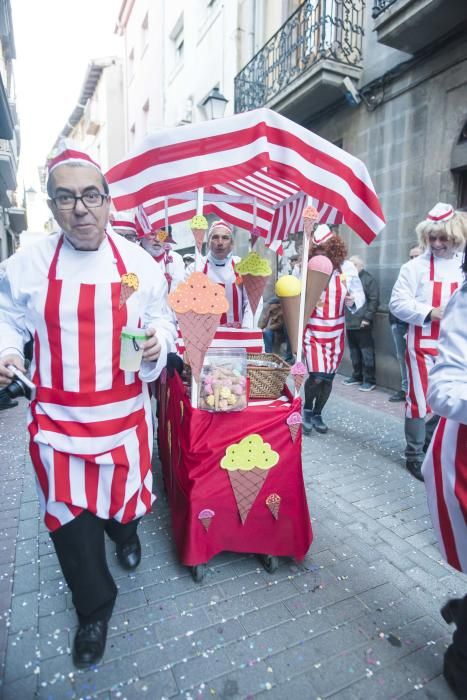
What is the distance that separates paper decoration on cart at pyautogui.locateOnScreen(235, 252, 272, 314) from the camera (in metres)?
3.19

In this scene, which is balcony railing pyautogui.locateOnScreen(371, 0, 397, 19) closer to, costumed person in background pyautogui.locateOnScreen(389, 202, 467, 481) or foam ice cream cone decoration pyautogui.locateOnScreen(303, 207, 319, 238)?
costumed person in background pyautogui.locateOnScreen(389, 202, 467, 481)

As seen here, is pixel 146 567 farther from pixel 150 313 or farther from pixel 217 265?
pixel 217 265

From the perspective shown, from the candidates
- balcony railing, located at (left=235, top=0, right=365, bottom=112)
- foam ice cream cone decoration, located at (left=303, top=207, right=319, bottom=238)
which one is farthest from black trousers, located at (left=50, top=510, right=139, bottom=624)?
balcony railing, located at (left=235, top=0, right=365, bottom=112)

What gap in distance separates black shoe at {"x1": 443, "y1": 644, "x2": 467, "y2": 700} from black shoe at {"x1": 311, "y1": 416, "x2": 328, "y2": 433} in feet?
9.59

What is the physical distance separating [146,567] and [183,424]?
87cm

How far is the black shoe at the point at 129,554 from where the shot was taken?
8.05 feet

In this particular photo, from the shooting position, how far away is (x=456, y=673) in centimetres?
170

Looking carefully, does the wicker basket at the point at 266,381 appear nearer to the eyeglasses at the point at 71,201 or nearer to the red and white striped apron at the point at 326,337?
the eyeglasses at the point at 71,201

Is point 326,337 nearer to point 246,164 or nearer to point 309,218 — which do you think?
point 309,218

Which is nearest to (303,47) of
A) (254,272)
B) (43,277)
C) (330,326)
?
(330,326)

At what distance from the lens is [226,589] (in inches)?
91.0

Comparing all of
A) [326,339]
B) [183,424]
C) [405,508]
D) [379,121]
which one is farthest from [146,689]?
[379,121]

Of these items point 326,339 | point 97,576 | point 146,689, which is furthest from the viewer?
point 326,339

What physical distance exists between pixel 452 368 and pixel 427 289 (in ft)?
7.01
